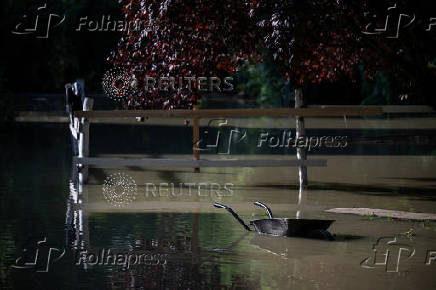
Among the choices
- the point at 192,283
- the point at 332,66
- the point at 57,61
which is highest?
the point at 57,61

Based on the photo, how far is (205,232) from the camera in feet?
45.2

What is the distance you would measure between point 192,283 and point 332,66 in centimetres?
730

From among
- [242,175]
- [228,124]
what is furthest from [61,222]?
[228,124]

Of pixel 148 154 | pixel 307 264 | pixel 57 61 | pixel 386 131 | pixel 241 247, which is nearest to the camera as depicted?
pixel 307 264

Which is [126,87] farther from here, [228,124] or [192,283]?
[228,124]

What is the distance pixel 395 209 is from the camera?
1612cm
